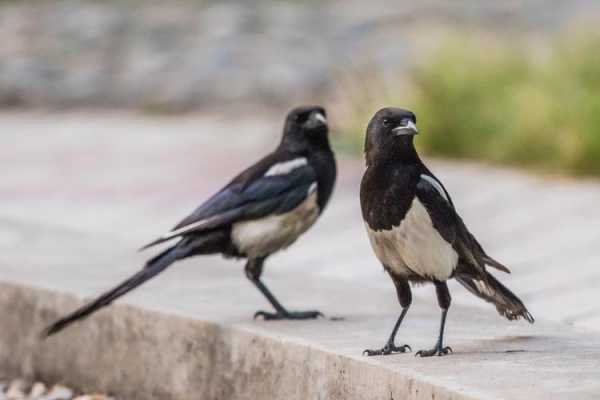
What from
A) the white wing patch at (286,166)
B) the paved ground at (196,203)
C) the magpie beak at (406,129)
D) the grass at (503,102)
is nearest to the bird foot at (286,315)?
the white wing patch at (286,166)

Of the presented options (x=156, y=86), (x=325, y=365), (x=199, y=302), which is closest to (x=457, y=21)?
(x=156, y=86)

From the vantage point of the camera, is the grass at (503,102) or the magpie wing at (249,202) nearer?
the magpie wing at (249,202)

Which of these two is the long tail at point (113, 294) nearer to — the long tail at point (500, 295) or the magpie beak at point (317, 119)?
the magpie beak at point (317, 119)

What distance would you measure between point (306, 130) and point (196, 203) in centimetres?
488

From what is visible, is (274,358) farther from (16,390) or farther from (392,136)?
(16,390)

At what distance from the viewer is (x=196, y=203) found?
1177 cm

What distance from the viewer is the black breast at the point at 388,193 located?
5.43m

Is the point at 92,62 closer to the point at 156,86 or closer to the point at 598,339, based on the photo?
the point at 156,86

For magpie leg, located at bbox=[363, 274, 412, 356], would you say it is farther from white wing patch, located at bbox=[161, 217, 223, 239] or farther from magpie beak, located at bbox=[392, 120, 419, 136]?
white wing patch, located at bbox=[161, 217, 223, 239]

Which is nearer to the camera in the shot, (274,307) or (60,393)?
(274,307)

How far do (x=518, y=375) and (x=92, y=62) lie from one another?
15483 millimetres

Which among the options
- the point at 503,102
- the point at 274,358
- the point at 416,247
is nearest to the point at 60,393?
the point at 274,358

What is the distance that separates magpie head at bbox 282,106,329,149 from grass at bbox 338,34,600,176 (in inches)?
190

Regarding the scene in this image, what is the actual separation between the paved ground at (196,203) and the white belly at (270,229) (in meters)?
0.97
